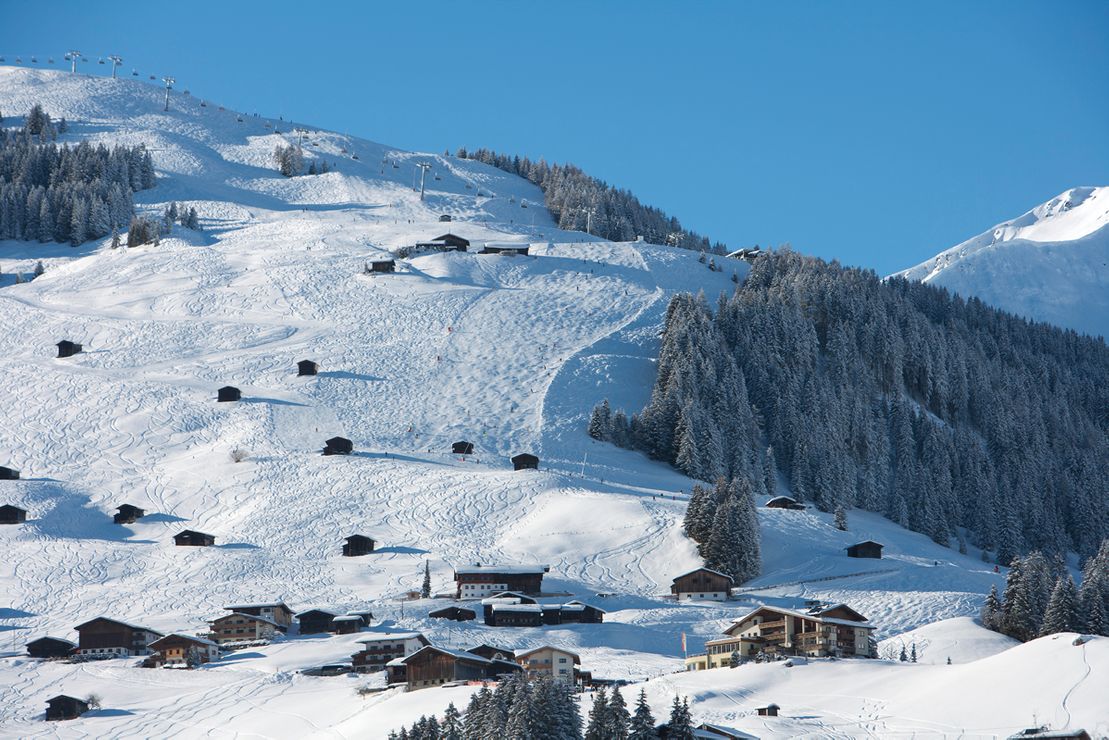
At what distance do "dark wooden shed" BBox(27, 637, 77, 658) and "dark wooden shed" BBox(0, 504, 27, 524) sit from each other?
78.0 ft

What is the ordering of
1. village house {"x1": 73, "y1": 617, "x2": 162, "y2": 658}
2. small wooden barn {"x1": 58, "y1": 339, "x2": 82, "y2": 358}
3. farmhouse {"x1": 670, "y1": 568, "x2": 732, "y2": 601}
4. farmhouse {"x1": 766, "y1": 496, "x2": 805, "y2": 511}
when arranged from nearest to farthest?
village house {"x1": 73, "y1": 617, "x2": 162, "y2": 658} < farmhouse {"x1": 670, "y1": 568, "x2": 732, "y2": 601} < farmhouse {"x1": 766, "y1": 496, "x2": 805, "y2": 511} < small wooden barn {"x1": 58, "y1": 339, "x2": 82, "y2": 358}

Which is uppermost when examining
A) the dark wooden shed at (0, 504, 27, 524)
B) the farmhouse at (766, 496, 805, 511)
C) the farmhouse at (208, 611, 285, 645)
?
the farmhouse at (766, 496, 805, 511)

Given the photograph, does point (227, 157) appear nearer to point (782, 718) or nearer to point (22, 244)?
point (22, 244)

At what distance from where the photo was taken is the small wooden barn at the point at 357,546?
83.8 metres

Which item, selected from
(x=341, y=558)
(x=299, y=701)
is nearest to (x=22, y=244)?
(x=341, y=558)

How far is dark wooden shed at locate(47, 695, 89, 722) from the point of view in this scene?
57375 mm

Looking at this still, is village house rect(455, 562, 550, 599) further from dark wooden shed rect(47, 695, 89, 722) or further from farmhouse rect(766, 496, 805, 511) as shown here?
farmhouse rect(766, 496, 805, 511)

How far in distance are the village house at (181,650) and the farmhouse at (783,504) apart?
42589 mm

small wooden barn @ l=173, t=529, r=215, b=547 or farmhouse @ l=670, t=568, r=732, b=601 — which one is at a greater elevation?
small wooden barn @ l=173, t=529, r=215, b=547

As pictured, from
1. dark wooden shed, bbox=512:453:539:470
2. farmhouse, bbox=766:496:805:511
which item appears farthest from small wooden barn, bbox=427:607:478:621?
farmhouse, bbox=766:496:805:511

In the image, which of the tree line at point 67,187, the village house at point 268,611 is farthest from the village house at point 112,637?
the tree line at point 67,187

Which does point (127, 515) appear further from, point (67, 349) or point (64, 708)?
point (67, 349)

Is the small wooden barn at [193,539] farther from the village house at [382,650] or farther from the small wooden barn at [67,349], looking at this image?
the small wooden barn at [67,349]

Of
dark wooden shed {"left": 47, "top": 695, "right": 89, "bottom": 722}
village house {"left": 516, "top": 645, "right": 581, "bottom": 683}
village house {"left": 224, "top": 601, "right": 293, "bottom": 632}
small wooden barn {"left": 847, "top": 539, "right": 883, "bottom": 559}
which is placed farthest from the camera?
small wooden barn {"left": 847, "top": 539, "right": 883, "bottom": 559}
